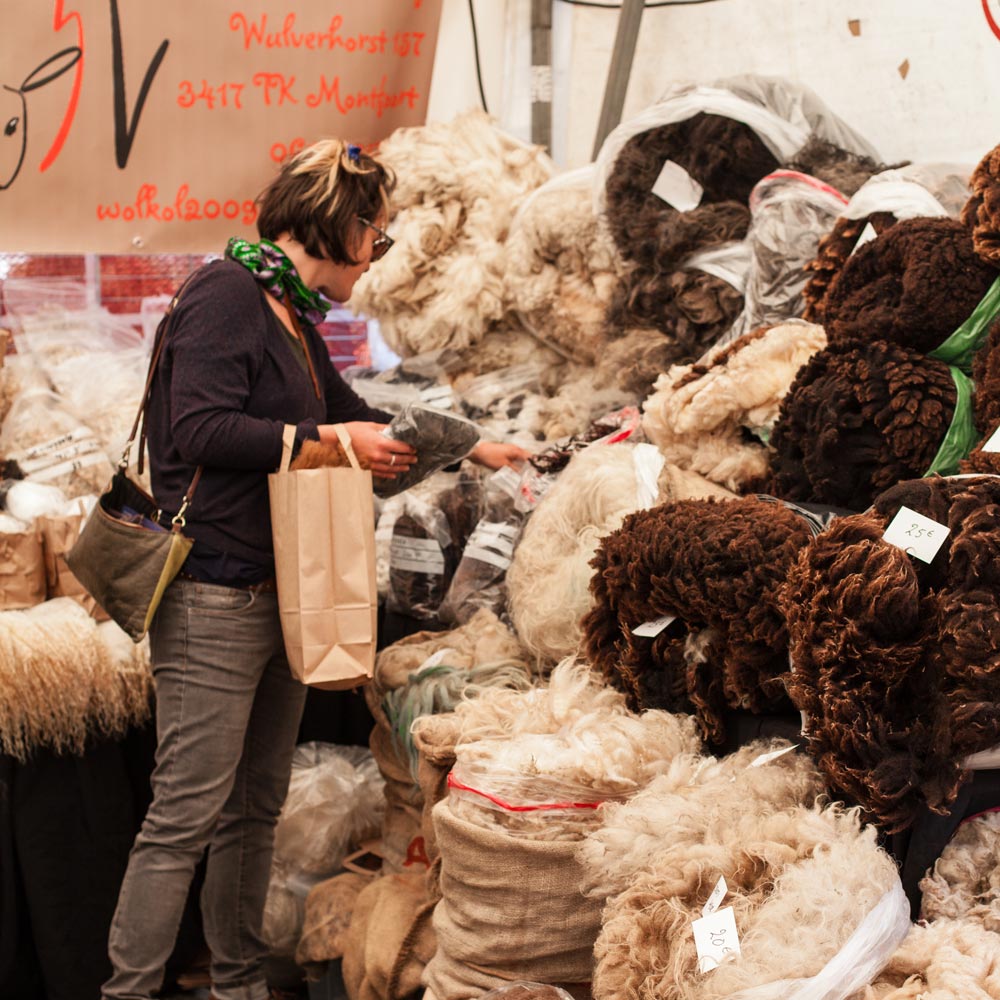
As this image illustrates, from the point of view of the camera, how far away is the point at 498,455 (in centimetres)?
229

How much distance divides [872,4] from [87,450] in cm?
213

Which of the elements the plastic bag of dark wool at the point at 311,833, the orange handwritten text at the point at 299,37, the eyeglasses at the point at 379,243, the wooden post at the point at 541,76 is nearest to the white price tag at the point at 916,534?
the eyeglasses at the point at 379,243

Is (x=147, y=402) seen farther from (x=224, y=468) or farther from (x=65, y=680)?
(x=65, y=680)

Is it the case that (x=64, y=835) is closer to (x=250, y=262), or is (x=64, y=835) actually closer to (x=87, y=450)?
(x=87, y=450)

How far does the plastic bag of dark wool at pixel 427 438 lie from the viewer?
6.46 feet

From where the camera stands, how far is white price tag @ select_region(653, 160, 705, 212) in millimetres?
2297

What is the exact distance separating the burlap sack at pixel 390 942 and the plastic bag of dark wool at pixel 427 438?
71 centimetres

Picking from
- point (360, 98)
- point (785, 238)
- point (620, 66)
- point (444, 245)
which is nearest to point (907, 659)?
point (785, 238)

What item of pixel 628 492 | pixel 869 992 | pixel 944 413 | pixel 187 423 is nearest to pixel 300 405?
pixel 187 423

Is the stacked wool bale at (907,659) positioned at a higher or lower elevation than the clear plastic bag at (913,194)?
lower

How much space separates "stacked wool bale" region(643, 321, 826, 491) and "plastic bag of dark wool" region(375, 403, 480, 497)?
416 mm

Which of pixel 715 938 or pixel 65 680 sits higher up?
pixel 715 938

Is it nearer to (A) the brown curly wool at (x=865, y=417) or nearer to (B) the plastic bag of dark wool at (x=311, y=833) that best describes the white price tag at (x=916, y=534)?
(A) the brown curly wool at (x=865, y=417)

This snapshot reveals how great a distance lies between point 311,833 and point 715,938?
5.45 feet
